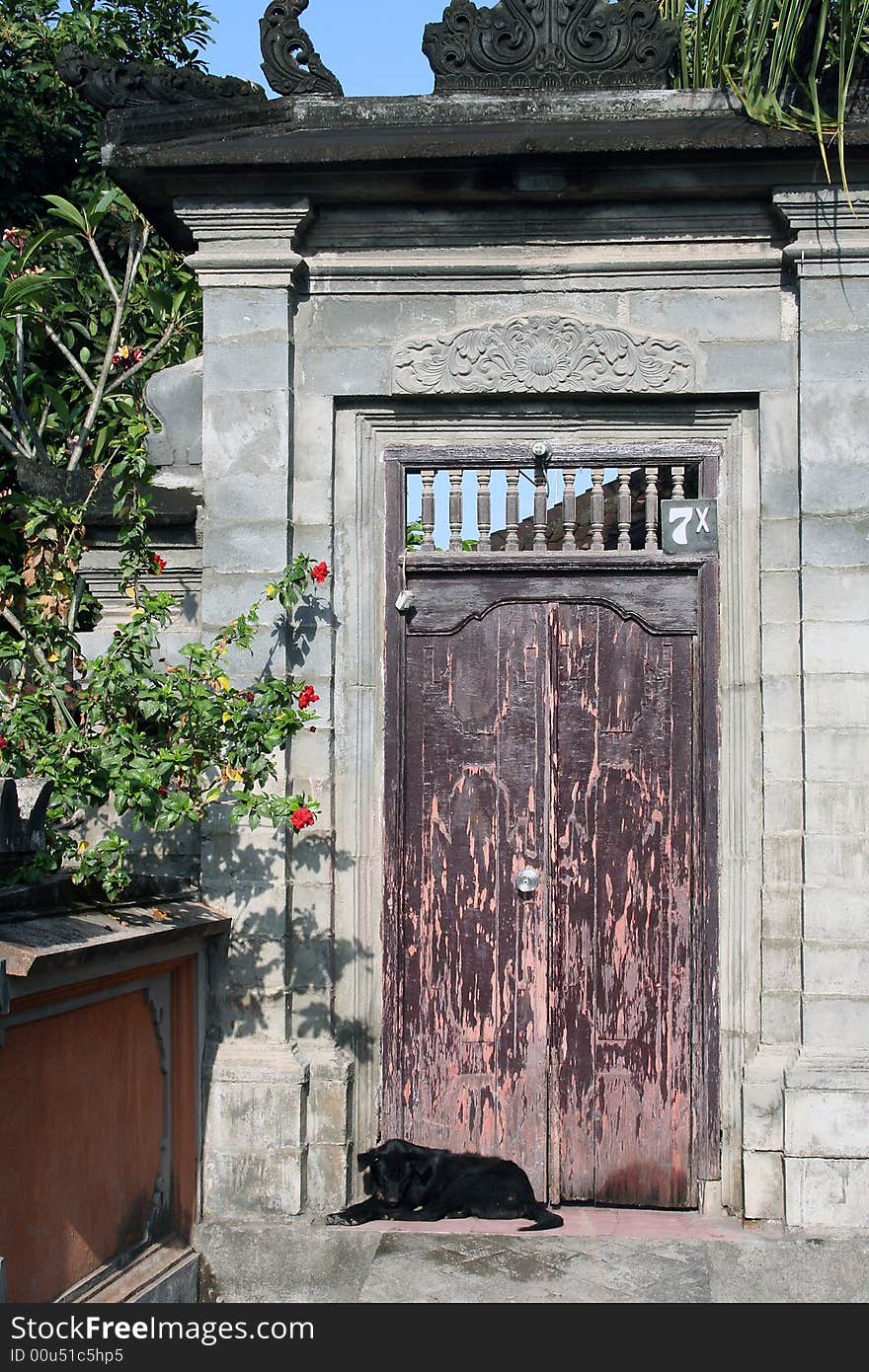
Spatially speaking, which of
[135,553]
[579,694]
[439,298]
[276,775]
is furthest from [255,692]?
[439,298]

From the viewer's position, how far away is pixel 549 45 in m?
6.20

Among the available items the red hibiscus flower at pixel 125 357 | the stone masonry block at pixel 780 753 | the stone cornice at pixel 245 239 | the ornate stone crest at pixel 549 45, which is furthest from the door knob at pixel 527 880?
the red hibiscus flower at pixel 125 357

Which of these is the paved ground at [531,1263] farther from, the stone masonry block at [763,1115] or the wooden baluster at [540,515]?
the wooden baluster at [540,515]

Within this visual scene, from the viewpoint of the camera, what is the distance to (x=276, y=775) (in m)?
5.94

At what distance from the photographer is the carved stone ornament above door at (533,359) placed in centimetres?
609

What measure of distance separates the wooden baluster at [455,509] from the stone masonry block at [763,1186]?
2813mm

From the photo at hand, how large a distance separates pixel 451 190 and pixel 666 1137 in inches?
160

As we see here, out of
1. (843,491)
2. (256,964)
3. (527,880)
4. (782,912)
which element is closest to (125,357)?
(256,964)

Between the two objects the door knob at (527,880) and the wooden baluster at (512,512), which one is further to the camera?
the wooden baluster at (512,512)

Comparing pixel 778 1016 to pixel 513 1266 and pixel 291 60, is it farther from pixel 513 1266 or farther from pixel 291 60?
pixel 291 60

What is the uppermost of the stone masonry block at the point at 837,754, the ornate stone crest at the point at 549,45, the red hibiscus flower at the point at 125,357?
the ornate stone crest at the point at 549,45

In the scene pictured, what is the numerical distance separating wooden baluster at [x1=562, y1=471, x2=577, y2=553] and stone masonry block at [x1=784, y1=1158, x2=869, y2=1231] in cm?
266

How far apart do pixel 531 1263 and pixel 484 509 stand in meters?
3.07

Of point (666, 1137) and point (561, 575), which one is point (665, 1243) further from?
point (561, 575)
